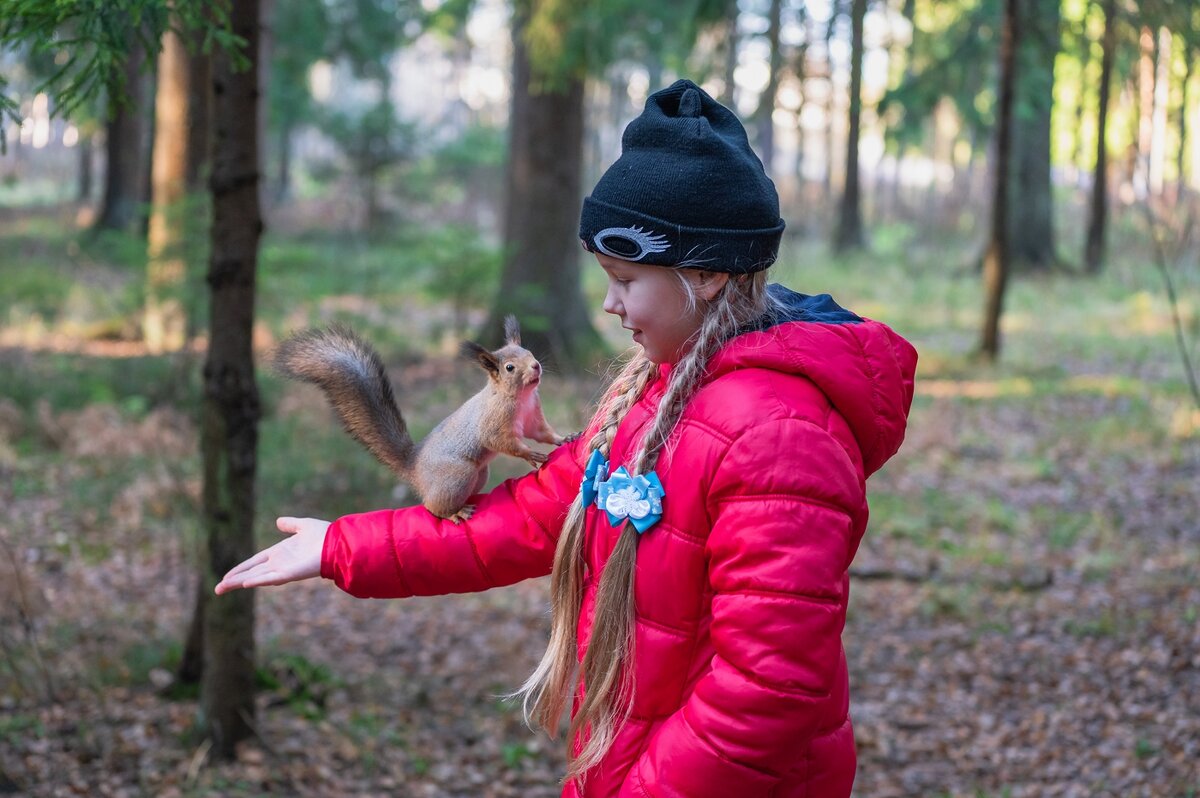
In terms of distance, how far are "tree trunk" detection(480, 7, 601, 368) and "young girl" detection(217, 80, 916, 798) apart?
8.24 m

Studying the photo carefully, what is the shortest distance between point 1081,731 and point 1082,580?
1.85 metres

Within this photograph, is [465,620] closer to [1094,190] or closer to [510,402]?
[510,402]

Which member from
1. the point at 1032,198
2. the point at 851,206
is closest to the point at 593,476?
the point at 1032,198

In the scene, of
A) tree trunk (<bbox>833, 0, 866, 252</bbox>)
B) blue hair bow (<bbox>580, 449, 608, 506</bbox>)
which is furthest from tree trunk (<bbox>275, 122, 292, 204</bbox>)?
blue hair bow (<bbox>580, 449, 608, 506</bbox>)

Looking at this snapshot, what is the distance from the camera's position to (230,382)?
4055 mm

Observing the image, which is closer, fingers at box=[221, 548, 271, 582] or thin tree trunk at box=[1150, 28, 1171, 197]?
fingers at box=[221, 548, 271, 582]

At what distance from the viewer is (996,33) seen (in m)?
15.4

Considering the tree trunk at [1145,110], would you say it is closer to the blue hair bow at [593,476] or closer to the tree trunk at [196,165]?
the blue hair bow at [593,476]

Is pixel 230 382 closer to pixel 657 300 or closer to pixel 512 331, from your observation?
pixel 512 331

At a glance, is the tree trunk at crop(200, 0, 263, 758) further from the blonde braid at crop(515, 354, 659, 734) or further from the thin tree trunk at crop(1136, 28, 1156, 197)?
the thin tree trunk at crop(1136, 28, 1156, 197)

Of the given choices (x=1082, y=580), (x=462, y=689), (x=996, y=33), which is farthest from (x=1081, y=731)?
(x=996, y=33)

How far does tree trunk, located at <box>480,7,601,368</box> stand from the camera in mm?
10352

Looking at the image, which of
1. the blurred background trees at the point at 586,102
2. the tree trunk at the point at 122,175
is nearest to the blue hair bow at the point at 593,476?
the blurred background trees at the point at 586,102

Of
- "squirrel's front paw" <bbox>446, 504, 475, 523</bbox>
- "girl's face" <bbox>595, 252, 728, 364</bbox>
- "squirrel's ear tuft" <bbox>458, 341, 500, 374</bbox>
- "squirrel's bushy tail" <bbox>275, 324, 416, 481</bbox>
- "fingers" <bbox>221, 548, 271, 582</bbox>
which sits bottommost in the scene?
"fingers" <bbox>221, 548, 271, 582</bbox>
